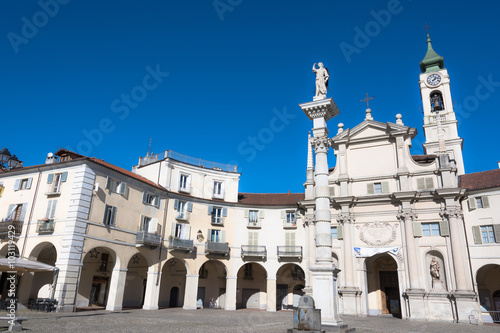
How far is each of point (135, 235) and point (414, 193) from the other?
25.2 meters

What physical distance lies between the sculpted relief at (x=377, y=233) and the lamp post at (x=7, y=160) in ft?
111

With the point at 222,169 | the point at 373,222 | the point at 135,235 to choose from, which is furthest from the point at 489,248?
the point at 135,235

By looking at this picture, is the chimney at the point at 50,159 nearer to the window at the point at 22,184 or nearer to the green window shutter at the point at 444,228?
the window at the point at 22,184

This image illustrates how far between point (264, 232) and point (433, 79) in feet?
108

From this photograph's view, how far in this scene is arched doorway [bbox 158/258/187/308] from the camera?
38906 mm

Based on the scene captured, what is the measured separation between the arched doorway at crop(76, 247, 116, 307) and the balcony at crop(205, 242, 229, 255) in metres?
8.85

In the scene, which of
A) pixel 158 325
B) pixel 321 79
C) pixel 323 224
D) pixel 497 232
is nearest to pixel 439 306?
pixel 497 232

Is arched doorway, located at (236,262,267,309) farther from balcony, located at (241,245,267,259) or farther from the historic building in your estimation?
balcony, located at (241,245,267,259)

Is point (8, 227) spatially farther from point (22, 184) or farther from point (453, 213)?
point (453, 213)

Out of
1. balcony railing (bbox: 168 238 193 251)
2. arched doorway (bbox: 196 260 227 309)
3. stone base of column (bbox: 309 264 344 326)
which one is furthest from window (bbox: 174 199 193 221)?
stone base of column (bbox: 309 264 344 326)

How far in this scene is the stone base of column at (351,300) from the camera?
33.9 m

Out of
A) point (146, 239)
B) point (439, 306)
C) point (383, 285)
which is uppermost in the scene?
point (146, 239)

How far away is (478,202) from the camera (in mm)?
33219

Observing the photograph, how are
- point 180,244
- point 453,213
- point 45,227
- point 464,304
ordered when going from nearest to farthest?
point 45,227
point 464,304
point 453,213
point 180,244
